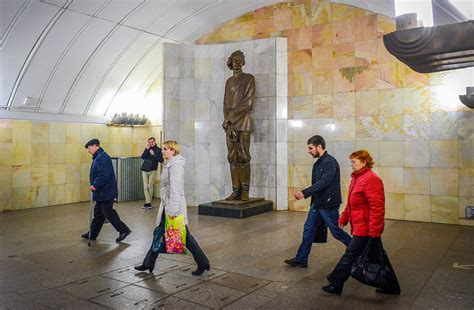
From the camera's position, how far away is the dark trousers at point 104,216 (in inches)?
258

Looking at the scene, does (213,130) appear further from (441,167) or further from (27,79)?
(441,167)

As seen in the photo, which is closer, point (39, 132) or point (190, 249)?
point (190, 249)

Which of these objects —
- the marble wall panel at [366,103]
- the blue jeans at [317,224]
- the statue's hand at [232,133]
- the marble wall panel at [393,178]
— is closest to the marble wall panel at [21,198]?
the statue's hand at [232,133]

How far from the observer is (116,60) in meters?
11.1

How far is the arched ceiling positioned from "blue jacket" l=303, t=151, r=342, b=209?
4.94 meters

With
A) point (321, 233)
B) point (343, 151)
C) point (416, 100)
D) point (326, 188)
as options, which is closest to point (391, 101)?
point (416, 100)

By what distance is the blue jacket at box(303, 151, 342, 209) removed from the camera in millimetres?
4845

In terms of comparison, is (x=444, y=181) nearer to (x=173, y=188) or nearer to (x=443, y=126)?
(x=443, y=126)

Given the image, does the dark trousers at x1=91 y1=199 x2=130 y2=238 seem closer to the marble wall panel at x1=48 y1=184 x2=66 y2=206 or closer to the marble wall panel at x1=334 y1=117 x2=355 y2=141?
the marble wall panel at x1=48 y1=184 x2=66 y2=206

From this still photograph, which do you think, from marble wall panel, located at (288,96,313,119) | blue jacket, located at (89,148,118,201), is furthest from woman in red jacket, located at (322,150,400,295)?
marble wall panel, located at (288,96,313,119)

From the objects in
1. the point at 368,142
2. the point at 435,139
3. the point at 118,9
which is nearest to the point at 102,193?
the point at 118,9

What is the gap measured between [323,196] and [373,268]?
1.13m

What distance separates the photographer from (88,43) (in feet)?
33.0

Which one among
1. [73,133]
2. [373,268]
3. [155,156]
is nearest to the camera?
[373,268]
